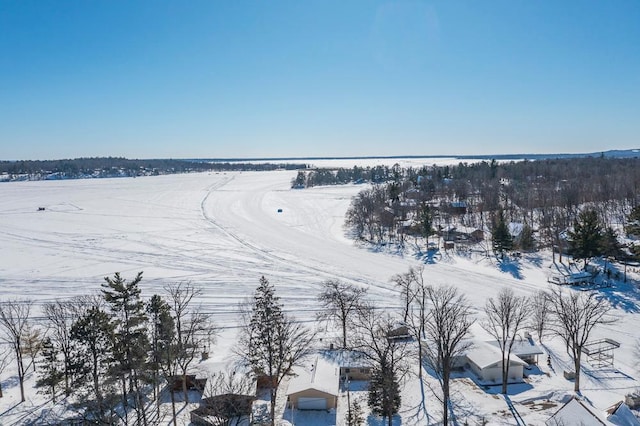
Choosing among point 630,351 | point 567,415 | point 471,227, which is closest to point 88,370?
point 567,415

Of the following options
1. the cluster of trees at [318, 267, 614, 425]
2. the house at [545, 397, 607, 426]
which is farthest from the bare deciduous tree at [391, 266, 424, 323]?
the house at [545, 397, 607, 426]

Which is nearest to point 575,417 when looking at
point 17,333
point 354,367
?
point 354,367

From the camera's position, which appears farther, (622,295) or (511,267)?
(511,267)

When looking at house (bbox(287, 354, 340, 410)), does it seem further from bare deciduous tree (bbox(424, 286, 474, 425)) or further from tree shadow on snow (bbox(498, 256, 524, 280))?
tree shadow on snow (bbox(498, 256, 524, 280))

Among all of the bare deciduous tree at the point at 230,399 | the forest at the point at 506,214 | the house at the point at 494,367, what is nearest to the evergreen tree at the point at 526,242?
the forest at the point at 506,214

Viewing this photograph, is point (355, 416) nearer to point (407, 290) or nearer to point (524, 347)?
point (407, 290)

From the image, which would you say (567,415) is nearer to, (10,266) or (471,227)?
(471,227)
